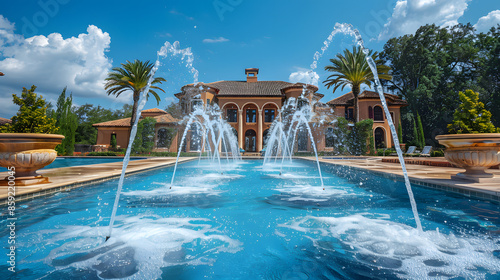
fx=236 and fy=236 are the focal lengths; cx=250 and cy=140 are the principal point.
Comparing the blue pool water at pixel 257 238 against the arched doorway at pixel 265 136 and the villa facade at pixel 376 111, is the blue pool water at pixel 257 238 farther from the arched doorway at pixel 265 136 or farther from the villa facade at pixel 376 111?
the villa facade at pixel 376 111

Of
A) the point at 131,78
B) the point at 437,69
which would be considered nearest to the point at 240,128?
the point at 131,78

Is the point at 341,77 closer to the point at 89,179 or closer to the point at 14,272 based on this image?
the point at 89,179

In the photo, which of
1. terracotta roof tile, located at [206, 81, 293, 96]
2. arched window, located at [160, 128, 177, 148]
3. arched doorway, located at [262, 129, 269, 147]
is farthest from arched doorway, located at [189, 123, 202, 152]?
arched doorway, located at [262, 129, 269, 147]

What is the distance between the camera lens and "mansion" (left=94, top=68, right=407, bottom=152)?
2775cm

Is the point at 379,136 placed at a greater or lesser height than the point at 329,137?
greater

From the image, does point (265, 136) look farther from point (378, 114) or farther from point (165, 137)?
point (378, 114)

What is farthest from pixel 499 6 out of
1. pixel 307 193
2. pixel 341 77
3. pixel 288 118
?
pixel 307 193

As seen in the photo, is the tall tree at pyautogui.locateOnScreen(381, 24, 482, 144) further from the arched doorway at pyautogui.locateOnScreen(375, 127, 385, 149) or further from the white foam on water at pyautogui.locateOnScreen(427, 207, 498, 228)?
the white foam on water at pyautogui.locateOnScreen(427, 207, 498, 228)

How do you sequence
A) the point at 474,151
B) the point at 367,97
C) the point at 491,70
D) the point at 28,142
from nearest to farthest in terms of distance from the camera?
1. the point at 28,142
2. the point at 474,151
3. the point at 491,70
4. the point at 367,97

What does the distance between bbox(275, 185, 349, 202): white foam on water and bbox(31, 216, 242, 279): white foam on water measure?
2.54 meters

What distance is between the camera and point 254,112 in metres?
30.7

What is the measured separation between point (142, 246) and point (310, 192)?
13.7 feet

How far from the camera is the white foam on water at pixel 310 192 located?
17.2ft

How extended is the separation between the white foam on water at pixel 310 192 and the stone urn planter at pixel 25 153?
5.58m
